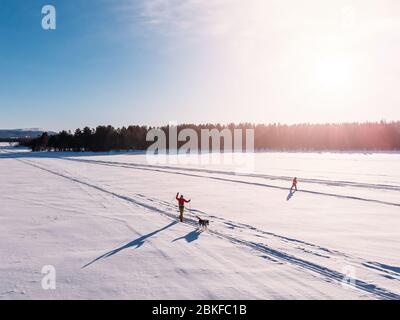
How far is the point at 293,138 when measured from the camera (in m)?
125

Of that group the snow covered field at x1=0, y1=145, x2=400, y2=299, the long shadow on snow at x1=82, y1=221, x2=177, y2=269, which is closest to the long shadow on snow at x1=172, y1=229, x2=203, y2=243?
the snow covered field at x1=0, y1=145, x2=400, y2=299

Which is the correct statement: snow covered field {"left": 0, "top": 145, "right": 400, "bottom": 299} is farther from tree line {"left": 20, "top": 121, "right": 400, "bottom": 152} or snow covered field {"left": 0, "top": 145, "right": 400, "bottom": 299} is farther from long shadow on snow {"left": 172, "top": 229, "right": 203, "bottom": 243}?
tree line {"left": 20, "top": 121, "right": 400, "bottom": 152}

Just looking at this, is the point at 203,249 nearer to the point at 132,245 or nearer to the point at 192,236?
the point at 192,236

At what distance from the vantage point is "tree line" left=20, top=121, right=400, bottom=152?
113 m

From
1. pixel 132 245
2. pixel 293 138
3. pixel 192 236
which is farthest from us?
pixel 293 138

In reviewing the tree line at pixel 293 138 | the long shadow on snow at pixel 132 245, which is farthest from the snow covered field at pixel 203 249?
the tree line at pixel 293 138

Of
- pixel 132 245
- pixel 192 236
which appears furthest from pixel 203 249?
pixel 132 245

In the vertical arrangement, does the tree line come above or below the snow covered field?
above

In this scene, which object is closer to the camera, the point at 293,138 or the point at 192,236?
the point at 192,236

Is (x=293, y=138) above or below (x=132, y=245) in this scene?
above

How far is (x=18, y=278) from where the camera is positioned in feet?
25.5
